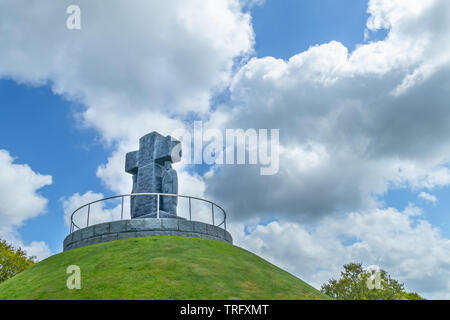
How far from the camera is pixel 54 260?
65.0 ft

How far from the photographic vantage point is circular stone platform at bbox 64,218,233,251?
67.0 ft

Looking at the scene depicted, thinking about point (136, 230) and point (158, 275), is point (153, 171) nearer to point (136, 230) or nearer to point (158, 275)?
point (136, 230)

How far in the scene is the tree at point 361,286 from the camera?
125 ft

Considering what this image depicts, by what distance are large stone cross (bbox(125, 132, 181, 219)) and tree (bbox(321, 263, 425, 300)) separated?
23.7m

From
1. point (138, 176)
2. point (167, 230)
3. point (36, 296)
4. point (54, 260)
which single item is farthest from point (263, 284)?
point (138, 176)

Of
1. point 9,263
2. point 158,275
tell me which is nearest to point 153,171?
point 158,275

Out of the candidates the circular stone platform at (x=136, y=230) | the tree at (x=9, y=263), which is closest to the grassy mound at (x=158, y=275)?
the circular stone platform at (x=136, y=230)

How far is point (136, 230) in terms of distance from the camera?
20.5 m

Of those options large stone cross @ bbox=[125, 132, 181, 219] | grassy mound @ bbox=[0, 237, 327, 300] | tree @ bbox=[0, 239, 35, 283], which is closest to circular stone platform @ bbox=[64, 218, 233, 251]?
grassy mound @ bbox=[0, 237, 327, 300]

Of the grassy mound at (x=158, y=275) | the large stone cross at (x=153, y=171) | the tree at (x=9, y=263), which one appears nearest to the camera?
the grassy mound at (x=158, y=275)

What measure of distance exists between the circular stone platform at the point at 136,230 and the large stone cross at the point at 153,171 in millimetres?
2339

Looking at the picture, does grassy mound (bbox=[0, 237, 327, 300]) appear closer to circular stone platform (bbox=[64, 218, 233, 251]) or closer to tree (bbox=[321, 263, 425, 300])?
circular stone platform (bbox=[64, 218, 233, 251])

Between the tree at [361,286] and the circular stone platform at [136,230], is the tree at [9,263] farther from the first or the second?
the tree at [361,286]
